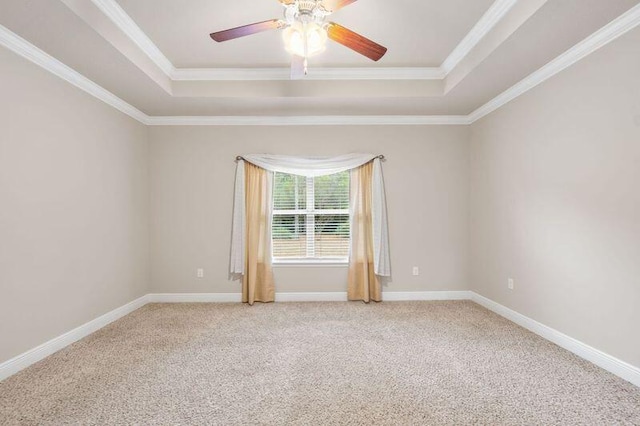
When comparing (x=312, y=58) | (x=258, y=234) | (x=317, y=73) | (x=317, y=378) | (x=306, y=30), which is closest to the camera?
(x=306, y=30)

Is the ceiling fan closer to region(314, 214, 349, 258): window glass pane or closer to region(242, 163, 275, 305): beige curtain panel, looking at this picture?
region(242, 163, 275, 305): beige curtain panel

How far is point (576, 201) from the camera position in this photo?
283 cm

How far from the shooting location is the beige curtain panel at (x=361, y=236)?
178 inches

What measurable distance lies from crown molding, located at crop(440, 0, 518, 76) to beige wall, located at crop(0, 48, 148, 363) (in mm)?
3707

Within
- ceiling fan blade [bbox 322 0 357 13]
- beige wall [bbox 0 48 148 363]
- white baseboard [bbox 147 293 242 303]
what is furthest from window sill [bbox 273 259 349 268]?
ceiling fan blade [bbox 322 0 357 13]

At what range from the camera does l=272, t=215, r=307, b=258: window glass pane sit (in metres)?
4.67

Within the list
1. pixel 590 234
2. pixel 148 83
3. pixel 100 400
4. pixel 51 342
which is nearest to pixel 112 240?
pixel 51 342

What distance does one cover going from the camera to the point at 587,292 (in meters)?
2.71

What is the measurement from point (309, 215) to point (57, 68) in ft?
10.1

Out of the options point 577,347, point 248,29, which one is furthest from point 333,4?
point 577,347

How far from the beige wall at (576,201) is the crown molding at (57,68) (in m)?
4.39

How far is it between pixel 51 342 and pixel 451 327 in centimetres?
374

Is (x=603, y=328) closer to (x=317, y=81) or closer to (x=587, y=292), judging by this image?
(x=587, y=292)

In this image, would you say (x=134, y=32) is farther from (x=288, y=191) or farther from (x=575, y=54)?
(x=575, y=54)
